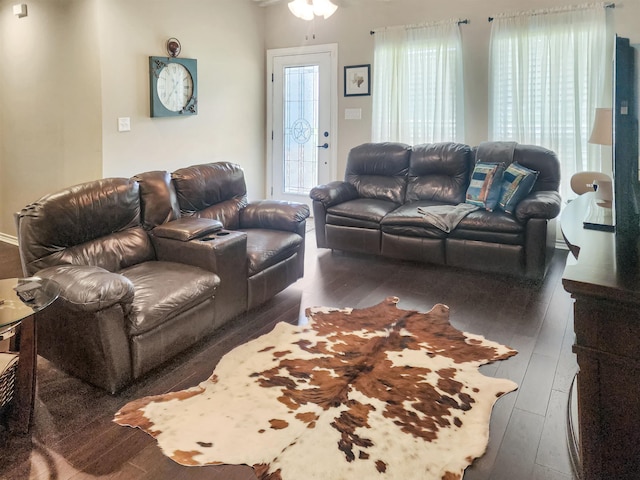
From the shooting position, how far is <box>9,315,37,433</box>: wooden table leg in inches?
78.5

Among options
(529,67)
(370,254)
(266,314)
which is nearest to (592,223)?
(266,314)

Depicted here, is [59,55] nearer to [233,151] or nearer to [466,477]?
[233,151]

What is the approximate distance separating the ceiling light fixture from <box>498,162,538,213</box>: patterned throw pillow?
2.17 metres

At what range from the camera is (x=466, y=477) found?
5.95 ft

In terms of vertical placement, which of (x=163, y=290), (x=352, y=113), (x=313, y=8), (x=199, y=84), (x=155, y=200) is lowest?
(x=163, y=290)

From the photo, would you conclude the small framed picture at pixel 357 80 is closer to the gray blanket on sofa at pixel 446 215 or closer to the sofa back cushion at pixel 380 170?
the sofa back cushion at pixel 380 170

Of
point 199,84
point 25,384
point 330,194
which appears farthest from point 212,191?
Answer: point 199,84

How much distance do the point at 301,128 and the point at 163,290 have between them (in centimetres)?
438

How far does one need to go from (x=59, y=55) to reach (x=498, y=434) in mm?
4928

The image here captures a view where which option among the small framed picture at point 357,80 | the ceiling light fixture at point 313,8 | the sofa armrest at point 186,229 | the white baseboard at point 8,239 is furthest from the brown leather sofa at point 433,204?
the white baseboard at point 8,239

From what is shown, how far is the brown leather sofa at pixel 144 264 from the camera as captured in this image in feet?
7.58

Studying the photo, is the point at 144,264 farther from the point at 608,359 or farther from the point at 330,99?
the point at 330,99

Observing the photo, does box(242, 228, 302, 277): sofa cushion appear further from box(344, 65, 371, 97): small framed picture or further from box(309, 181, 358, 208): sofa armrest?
box(344, 65, 371, 97): small framed picture

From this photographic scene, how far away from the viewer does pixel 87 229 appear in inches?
112
